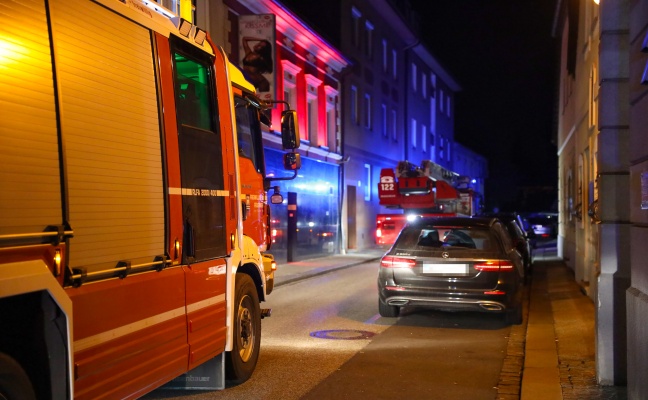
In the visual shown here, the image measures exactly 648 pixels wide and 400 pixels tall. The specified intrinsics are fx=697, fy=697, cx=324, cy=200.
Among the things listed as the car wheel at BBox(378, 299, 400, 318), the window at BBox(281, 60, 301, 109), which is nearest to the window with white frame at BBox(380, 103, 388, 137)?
the window at BBox(281, 60, 301, 109)

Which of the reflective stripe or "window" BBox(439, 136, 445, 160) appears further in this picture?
"window" BBox(439, 136, 445, 160)

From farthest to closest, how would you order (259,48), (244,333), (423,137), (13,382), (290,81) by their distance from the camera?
(423,137) < (290,81) < (259,48) < (244,333) < (13,382)

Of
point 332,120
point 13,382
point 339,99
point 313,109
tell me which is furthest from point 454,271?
point 339,99

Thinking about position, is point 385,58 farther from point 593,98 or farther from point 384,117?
point 593,98

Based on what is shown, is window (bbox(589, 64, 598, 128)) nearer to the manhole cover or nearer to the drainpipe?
the manhole cover

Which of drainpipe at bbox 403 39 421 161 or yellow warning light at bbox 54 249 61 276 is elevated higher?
drainpipe at bbox 403 39 421 161

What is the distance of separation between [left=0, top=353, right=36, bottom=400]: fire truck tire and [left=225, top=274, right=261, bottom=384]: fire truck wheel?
9.69ft

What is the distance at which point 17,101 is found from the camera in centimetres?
365

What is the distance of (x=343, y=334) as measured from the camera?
9.53m

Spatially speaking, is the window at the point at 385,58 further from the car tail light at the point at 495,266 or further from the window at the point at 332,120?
the car tail light at the point at 495,266

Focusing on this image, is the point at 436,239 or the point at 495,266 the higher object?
the point at 436,239

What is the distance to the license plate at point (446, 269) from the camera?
A: 9789 mm

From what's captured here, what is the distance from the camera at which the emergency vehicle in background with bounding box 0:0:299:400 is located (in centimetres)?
367

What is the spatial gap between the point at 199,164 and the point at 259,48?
14162 mm
